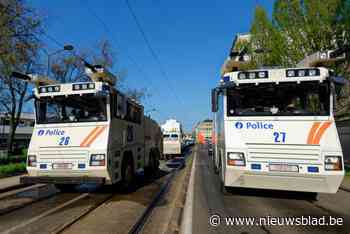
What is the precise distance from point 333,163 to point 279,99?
6.29 feet

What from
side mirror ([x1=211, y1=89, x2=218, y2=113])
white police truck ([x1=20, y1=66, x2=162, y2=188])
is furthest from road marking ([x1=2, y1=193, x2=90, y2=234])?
side mirror ([x1=211, y1=89, x2=218, y2=113])

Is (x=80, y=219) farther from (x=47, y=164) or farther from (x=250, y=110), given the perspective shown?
(x=250, y=110)

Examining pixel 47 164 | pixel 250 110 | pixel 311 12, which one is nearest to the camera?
pixel 250 110

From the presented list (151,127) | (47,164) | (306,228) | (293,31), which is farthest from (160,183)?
(293,31)

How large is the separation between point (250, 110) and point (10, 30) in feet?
42.2

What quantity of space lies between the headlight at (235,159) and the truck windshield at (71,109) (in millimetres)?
3537

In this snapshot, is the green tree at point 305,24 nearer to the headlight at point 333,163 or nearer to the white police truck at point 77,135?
the headlight at point 333,163

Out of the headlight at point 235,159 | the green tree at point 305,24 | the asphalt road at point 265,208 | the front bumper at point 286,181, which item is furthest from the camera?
the green tree at point 305,24

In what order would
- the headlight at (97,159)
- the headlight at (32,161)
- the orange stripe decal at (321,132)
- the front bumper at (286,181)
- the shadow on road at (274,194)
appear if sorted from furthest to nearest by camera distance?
1. the headlight at (32,161)
2. the shadow on road at (274,194)
3. the headlight at (97,159)
4. the orange stripe decal at (321,132)
5. the front bumper at (286,181)

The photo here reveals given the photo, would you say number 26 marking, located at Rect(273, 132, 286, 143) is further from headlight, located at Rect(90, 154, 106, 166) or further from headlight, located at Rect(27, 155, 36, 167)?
headlight, located at Rect(27, 155, 36, 167)

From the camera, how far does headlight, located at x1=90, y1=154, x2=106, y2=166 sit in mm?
8039

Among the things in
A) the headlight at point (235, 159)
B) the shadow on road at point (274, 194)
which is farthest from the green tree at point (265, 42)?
the headlight at point (235, 159)

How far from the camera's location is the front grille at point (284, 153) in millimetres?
6989

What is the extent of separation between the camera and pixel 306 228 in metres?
5.67
